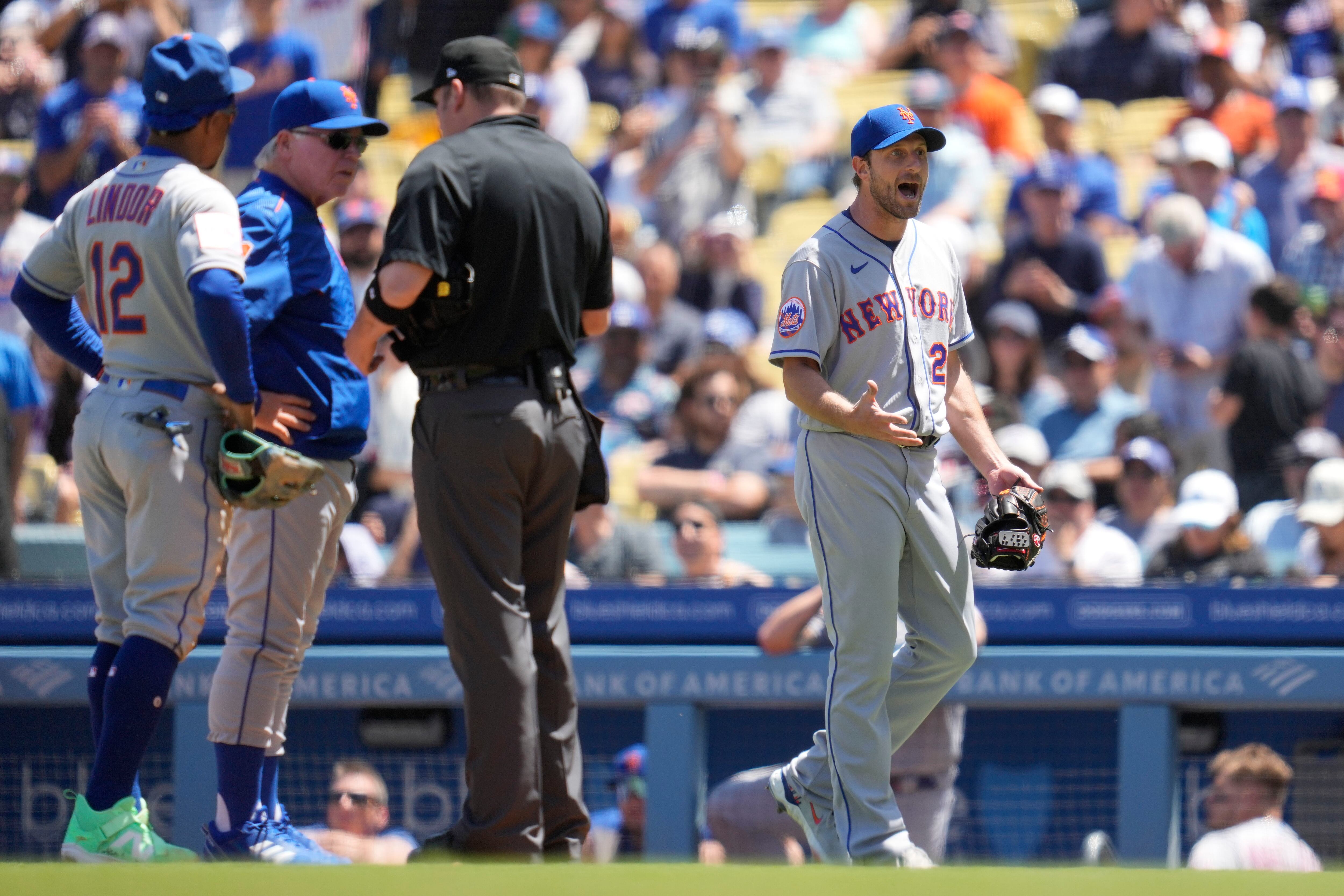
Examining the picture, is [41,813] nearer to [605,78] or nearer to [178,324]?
[178,324]

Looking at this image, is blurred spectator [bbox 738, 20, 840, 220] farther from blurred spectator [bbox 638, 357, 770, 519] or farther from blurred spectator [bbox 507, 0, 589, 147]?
blurred spectator [bbox 638, 357, 770, 519]

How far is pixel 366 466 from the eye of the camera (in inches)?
301

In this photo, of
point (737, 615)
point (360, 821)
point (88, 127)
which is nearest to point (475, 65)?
point (737, 615)

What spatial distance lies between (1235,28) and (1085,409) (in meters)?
3.63

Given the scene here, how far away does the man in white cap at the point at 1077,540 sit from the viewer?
6.12 metres

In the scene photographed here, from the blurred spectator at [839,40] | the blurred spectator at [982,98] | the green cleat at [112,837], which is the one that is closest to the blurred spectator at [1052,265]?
the blurred spectator at [982,98]

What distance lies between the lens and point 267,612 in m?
3.85

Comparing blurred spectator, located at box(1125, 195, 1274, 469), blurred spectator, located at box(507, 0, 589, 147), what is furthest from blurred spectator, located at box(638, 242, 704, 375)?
blurred spectator, located at box(1125, 195, 1274, 469)

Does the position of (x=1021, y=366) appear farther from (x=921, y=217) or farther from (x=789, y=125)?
(x=789, y=125)

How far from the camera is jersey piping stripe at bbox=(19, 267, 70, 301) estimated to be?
3957 mm

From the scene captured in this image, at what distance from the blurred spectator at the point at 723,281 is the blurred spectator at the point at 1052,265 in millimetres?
1258

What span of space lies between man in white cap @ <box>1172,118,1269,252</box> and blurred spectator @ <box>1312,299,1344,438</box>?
3.10ft

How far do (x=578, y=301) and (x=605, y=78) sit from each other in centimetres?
708

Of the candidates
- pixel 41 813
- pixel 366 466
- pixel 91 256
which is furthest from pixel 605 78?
pixel 91 256
